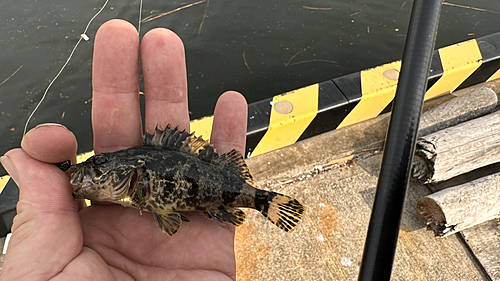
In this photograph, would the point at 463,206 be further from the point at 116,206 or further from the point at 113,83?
the point at 113,83

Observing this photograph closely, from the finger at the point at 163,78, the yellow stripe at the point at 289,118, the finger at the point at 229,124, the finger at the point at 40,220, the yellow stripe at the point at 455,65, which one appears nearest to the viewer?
the finger at the point at 40,220

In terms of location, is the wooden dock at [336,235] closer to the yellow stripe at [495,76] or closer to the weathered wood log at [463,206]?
the weathered wood log at [463,206]

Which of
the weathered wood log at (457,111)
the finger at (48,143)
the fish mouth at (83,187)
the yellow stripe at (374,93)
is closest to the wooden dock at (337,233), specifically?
the yellow stripe at (374,93)

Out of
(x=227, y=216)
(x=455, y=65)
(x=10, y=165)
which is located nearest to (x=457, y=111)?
(x=455, y=65)

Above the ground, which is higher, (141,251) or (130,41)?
(130,41)

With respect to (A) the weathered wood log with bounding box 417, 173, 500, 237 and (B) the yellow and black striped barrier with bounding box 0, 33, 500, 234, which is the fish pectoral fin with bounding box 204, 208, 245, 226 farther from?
(A) the weathered wood log with bounding box 417, 173, 500, 237

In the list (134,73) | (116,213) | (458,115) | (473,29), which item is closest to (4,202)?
(116,213)

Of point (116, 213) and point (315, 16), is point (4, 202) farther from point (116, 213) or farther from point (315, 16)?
point (315, 16)
